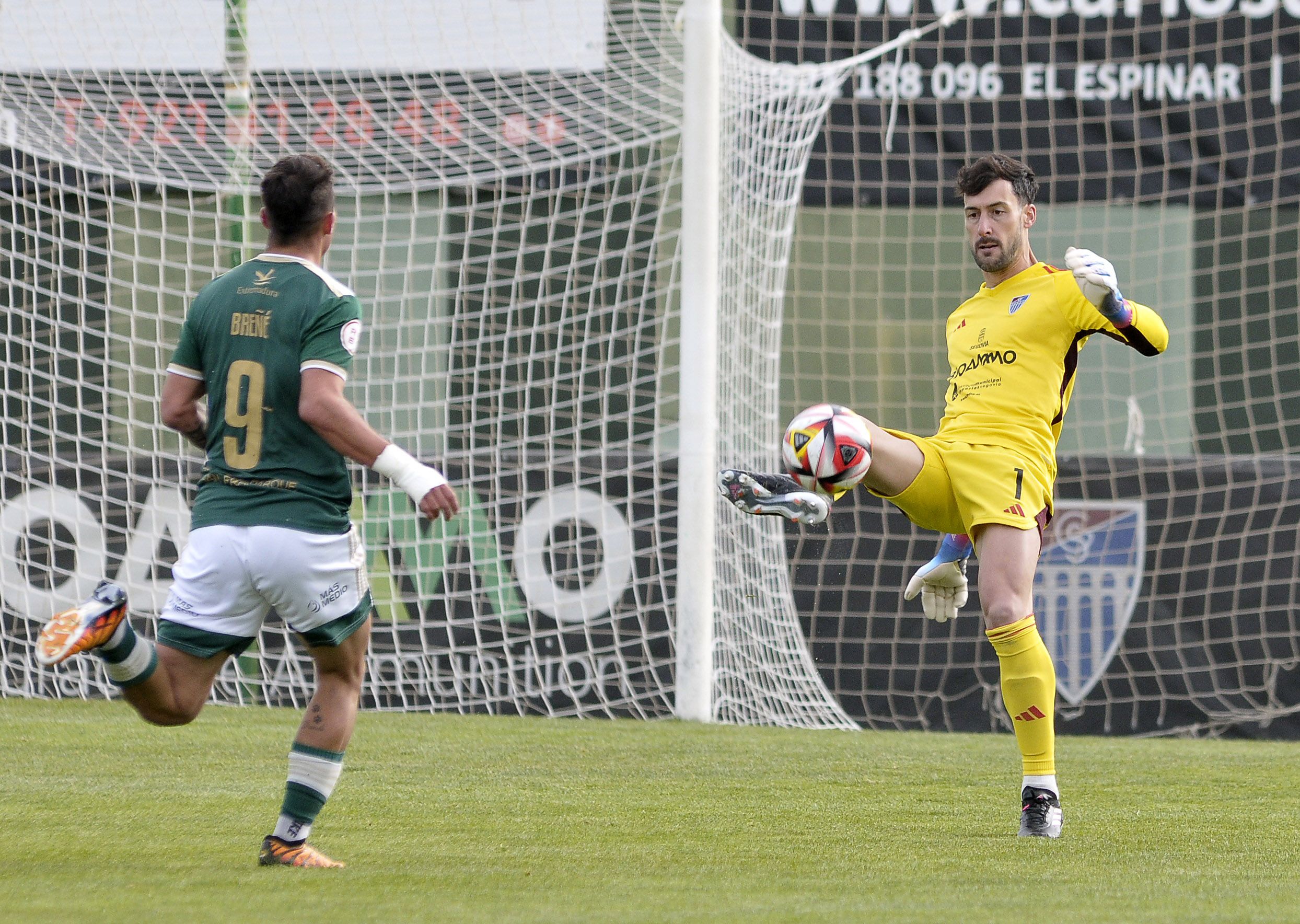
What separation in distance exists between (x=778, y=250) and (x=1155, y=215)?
2336 mm

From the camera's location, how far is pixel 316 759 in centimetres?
397

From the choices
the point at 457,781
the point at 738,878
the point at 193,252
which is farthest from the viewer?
the point at 193,252

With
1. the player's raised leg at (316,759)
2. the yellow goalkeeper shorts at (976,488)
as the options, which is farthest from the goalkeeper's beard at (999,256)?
the player's raised leg at (316,759)

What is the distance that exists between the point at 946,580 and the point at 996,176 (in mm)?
1292

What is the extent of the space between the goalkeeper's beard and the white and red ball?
805 mm

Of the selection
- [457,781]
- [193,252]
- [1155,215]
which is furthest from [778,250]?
[457,781]

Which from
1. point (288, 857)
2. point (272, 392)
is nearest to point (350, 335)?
point (272, 392)

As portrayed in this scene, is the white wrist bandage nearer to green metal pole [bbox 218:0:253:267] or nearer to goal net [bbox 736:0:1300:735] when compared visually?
green metal pole [bbox 218:0:253:267]

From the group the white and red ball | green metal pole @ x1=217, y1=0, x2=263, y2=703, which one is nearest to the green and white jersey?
the white and red ball

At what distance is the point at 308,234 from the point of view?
4016 mm

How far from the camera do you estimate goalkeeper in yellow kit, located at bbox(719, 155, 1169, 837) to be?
15.4ft

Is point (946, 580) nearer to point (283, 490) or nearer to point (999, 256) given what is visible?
point (999, 256)

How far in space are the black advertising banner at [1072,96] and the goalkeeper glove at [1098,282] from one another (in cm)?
449

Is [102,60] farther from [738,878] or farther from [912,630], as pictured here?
[738,878]
